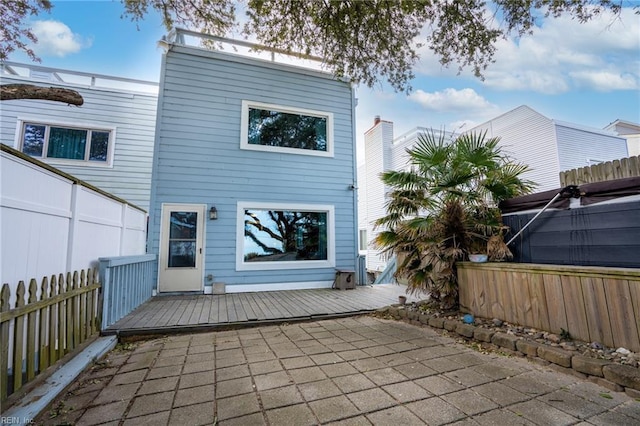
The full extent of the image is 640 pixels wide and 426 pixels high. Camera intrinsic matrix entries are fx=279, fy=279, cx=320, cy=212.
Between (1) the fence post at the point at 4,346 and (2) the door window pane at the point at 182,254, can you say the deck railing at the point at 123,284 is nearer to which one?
(2) the door window pane at the point at 182,254

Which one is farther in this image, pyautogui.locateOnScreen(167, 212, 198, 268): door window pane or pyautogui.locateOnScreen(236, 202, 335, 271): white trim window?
pyautogui.locateOnScreen(236, 202, 335, 271): white trim window

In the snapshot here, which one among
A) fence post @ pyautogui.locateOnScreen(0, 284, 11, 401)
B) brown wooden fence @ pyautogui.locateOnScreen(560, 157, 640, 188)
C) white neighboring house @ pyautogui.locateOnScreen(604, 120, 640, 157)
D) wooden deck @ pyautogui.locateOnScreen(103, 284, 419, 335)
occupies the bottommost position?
wooden deck @ pyautogui.locateOnScreen(103, 284, 419, 335)

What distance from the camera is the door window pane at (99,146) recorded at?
7254 mm

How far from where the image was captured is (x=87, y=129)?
23.7 feet

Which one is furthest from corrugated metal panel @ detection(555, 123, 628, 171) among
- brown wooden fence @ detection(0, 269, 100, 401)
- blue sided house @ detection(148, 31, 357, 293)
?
brown wooden fence @ detection(0, 269, 100, 401)

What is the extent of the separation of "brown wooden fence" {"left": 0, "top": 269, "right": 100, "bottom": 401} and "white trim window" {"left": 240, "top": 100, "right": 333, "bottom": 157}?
4.55m

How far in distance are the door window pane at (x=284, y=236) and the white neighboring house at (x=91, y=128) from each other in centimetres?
346

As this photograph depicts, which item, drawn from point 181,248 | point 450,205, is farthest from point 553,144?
point 181,248

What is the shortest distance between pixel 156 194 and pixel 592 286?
6.99 m

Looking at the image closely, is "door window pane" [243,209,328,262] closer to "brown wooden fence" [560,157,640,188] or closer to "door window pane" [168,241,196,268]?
"door window pane" [168,241,196,268]

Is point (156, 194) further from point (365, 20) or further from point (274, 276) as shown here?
point (365, 20)

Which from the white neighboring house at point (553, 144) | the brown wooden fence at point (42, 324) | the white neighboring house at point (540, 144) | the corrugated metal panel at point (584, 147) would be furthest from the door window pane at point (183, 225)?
the corrugated metal panel at point (584, 147)

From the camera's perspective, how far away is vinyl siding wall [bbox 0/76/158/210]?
22.7ft

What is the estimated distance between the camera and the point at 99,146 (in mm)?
7336
